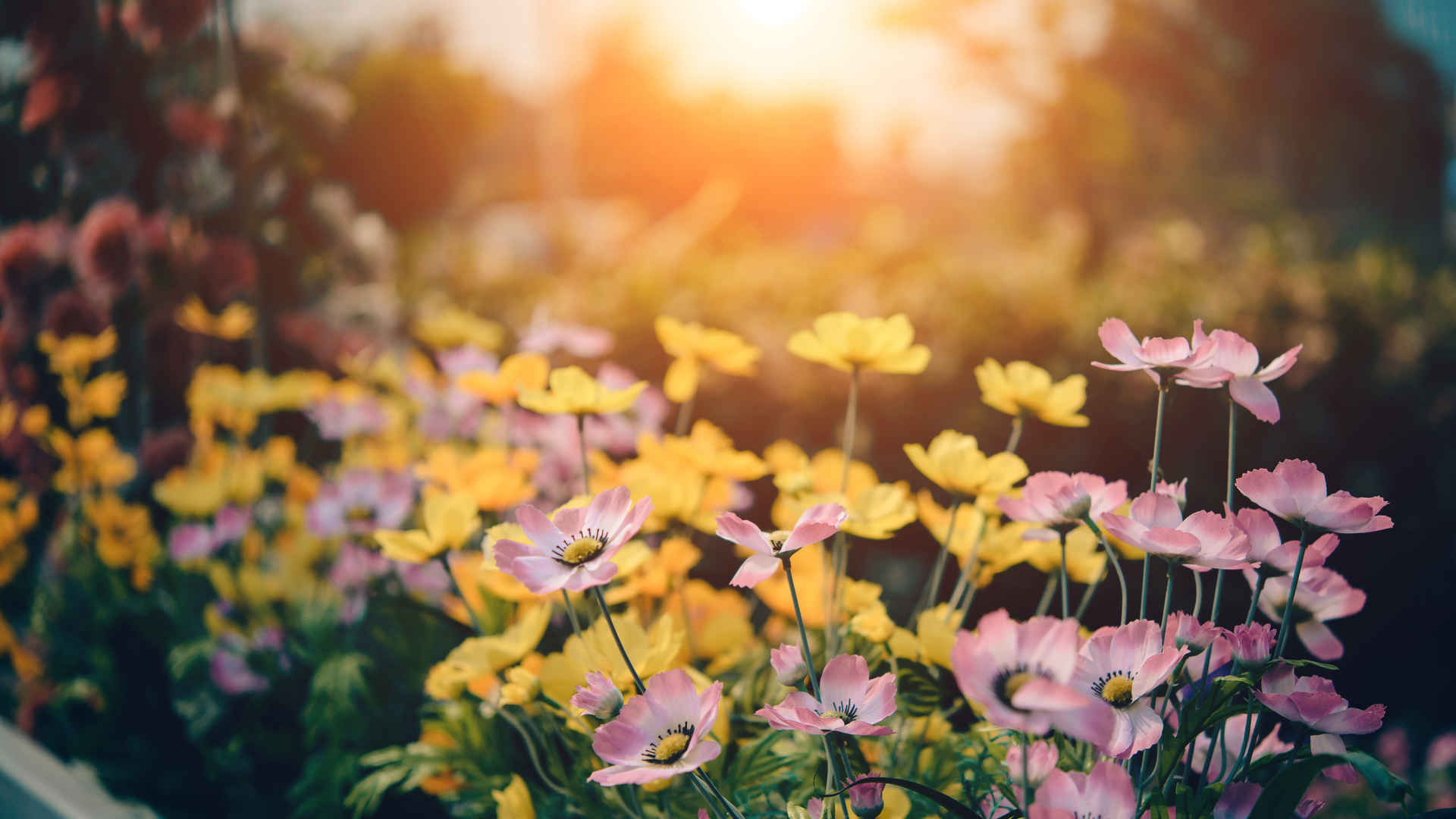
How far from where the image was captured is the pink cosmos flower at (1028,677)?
426 millimetres

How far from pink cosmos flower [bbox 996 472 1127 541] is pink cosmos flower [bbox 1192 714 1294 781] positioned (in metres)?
0.20

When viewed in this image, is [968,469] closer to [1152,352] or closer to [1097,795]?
[1152,352]

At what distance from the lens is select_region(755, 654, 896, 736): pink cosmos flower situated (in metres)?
0.55

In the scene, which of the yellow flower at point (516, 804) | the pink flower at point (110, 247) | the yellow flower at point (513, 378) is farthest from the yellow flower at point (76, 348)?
the yellow flower at point (516, 804)

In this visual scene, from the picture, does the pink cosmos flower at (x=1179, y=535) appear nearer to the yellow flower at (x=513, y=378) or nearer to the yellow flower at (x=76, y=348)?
the yellow flower at (x=513, y=378)

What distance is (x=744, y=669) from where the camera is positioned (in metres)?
1.03

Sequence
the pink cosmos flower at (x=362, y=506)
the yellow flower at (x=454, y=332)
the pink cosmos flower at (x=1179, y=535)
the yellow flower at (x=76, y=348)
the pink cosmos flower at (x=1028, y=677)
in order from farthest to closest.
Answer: the yellow flower at (x=76, y=348) → the yellow flower at (x=454, y=332) → the pink cosmos flower at (x=362, y=506) → the pink cosmos flower at (x=1179, y=535) → the pink cosmos flower at (x=1028, y=677)

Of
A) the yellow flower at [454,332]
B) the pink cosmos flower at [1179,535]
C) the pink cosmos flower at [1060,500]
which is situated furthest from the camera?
the yellow flower at [454,332]

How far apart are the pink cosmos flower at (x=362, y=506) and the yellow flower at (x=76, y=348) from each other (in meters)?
0.95

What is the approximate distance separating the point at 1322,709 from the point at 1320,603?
0.14 m

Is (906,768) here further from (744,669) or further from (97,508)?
(97,508)

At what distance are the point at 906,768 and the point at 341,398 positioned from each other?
1.43 m

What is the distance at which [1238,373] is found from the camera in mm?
630

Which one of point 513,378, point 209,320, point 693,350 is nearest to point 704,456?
point 693,350
